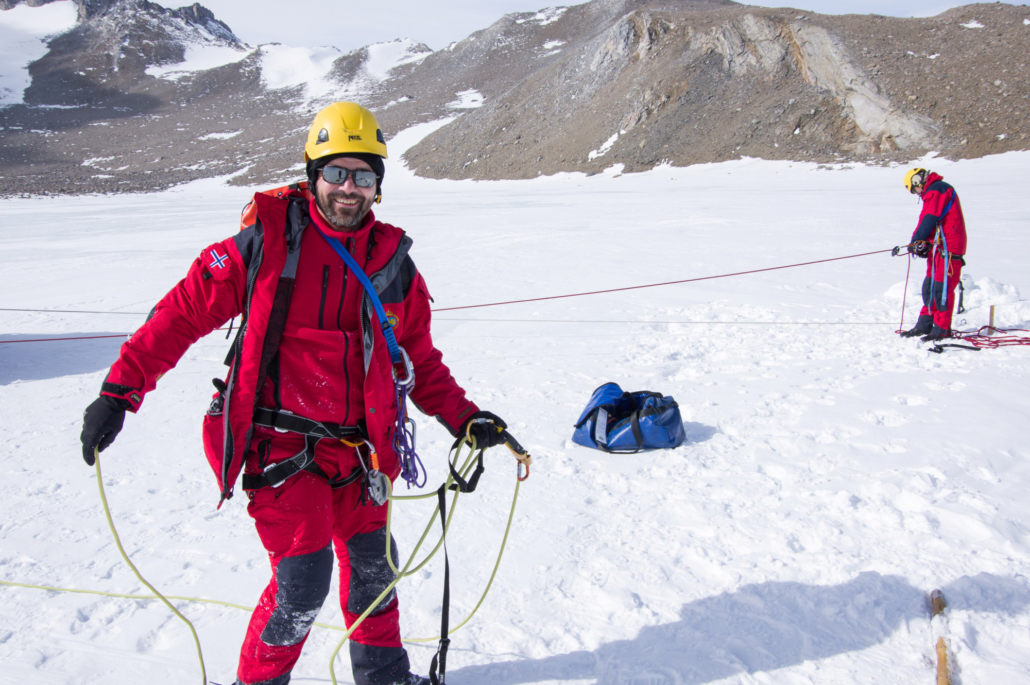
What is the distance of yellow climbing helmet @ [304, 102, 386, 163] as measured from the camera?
1.93 m

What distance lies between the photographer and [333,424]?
6.55 ft

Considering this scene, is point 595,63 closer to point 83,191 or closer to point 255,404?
point 83,191

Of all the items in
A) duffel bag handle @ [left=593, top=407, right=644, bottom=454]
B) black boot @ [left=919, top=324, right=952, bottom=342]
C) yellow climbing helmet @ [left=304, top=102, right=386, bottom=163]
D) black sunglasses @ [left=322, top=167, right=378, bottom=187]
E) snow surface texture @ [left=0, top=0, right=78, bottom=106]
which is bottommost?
duffel bag handle @ [left=593, top=407, right=644, bottom=454]

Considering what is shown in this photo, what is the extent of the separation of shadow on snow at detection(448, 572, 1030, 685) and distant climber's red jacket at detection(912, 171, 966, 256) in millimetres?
4726

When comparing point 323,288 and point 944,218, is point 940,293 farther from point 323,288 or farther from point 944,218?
point 323,288

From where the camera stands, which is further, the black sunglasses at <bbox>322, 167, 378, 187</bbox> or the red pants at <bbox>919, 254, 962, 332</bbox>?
the red pants at <bbox>919, 254, 962, 332</bbox>

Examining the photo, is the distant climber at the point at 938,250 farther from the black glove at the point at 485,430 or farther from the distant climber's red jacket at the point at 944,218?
the black glove at the point at 485,430

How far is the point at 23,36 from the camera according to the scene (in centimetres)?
9825

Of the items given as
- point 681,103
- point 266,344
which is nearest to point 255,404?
point 266,344

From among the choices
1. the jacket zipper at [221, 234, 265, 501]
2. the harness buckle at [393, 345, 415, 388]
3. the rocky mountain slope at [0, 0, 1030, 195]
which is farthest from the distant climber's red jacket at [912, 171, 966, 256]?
the rocky mountain slope at [0, 0, 1030, 195]

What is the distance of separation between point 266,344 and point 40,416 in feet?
14.5

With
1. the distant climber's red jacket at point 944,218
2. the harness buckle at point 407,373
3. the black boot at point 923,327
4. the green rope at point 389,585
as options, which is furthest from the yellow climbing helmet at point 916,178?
the harness buckle at point 407,373

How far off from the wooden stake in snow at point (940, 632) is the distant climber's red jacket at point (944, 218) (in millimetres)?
4937

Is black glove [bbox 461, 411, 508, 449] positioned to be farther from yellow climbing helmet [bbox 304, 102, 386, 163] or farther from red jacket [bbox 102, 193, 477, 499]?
yellow climbing helmet [bbox 304, 102, 386, 163]
